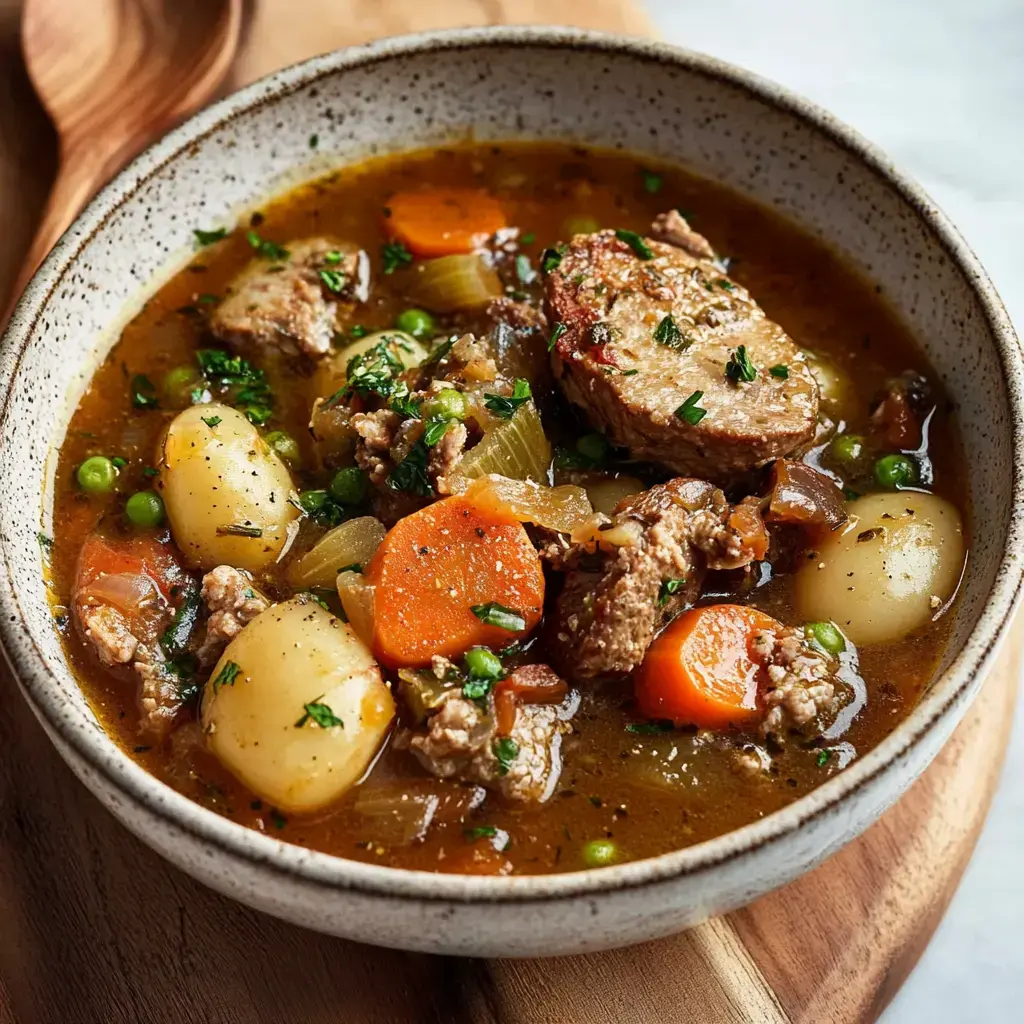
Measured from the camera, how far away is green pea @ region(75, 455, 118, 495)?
375cm

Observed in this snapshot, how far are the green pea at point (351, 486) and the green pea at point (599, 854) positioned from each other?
1.19 metres

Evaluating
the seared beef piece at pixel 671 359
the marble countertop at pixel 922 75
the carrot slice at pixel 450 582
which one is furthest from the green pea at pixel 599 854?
the marble countertop at pixel 922 75

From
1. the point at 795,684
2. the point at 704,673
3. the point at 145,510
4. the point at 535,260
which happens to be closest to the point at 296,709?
the point at 145,510

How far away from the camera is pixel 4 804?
3578mm

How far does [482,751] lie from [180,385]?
1614 millimetres

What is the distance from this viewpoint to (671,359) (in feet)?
12.0

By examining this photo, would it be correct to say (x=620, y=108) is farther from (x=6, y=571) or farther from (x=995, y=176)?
(x=6, y=571)

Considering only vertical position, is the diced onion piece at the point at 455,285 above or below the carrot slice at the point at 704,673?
above

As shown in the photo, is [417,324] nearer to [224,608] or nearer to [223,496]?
[223,496]

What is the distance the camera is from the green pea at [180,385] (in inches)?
157

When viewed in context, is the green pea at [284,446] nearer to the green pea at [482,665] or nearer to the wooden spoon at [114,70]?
the green pea at [482,665]

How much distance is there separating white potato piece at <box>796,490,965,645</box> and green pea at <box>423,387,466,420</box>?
1046mm

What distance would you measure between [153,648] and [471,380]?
1146mm

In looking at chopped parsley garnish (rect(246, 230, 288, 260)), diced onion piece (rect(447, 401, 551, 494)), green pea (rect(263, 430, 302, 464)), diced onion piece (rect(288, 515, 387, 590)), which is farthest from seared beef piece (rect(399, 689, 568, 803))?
chopped parsley garnish (rect(246, 230, 288, 260))
